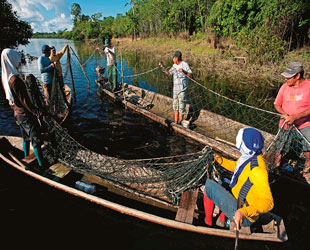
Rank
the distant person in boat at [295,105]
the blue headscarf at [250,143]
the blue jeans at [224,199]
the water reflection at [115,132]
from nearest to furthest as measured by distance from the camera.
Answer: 1. the blue headscarf at [250,143]
2. the blue jeans at [224,199]
3. the distant person in boat at [295,105]
4. the water reflection at [115,132]

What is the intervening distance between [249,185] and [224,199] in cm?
50

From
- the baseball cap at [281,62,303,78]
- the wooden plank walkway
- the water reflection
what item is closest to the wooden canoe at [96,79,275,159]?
the water reflection

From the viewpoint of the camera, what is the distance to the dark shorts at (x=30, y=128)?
3.67 m

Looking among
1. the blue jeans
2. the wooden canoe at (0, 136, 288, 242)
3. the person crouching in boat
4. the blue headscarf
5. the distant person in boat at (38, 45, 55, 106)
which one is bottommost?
the wooden canoe at (0, 136, 288, 242)

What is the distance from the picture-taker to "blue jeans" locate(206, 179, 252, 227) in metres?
2.56

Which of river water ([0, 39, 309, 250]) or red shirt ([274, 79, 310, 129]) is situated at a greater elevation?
red shirt ([274, 79, 310, 129])

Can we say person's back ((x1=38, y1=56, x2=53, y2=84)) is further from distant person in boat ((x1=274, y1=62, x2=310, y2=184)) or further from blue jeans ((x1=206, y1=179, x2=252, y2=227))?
distant person in boat ((x1=274, y1=62, x2=310, y2=184))

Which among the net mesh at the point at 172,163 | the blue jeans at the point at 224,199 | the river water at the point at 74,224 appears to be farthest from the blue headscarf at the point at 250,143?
the river water at the point at 74,224

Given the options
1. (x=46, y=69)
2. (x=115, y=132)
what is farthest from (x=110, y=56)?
(x=115, y=132)

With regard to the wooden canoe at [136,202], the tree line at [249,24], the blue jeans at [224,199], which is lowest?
the wooden canoe at [136,202]

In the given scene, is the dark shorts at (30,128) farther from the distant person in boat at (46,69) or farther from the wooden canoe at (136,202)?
the distant person in boat at (46,69)

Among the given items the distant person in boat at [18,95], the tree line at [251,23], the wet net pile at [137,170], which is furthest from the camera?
the tree line at [251,23]

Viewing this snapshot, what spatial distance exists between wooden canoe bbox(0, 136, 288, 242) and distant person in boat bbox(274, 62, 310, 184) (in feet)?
6.31

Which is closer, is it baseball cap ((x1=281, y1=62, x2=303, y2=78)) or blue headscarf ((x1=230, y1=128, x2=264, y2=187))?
blue headscarf ((x1=230, y1=128, x2=264, y2=187))
